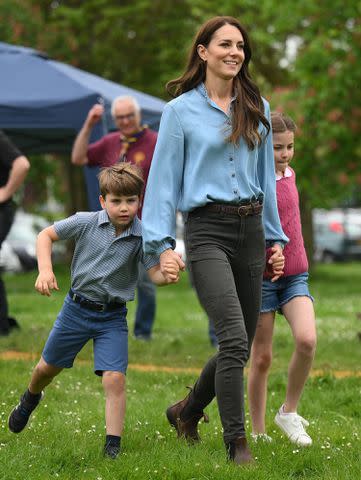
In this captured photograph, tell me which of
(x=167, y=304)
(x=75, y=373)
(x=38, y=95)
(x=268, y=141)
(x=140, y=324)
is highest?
(x=268, y=141)

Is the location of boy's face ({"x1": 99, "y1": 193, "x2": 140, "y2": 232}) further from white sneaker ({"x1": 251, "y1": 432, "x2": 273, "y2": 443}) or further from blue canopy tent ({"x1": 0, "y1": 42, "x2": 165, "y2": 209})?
blue canopy tent ({"x1": 0, "y1": 42, "x2": 165, "y2": 209})

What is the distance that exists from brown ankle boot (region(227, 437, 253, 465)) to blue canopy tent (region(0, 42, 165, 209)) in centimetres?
636

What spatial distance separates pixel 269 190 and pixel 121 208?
28.8 inches

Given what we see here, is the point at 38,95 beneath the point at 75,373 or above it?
above

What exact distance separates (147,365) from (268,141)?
13.8 feet

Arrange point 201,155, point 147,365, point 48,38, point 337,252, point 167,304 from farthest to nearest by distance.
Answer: point 337,252
point 48,38
point 167,304
point 147,365
point 201,155

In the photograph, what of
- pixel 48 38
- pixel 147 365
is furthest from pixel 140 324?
pixel 48 38

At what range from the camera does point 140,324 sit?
1049 centimetres

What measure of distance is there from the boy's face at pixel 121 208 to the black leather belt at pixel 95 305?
40cm

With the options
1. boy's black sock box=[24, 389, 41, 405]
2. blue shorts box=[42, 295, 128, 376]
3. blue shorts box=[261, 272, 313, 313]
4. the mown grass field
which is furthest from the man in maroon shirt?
blue shorts box=[42, 295, 128, 376]

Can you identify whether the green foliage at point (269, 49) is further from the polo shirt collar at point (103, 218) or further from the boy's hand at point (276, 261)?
the polo shirt collar at point (103, 218)

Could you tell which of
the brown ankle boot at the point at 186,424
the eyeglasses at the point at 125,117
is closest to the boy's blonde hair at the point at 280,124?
the brown ankle boot at the point at 186,424

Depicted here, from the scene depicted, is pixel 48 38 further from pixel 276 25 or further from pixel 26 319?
pixel 26 319

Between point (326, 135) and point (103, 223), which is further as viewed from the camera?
point (326, 135)
